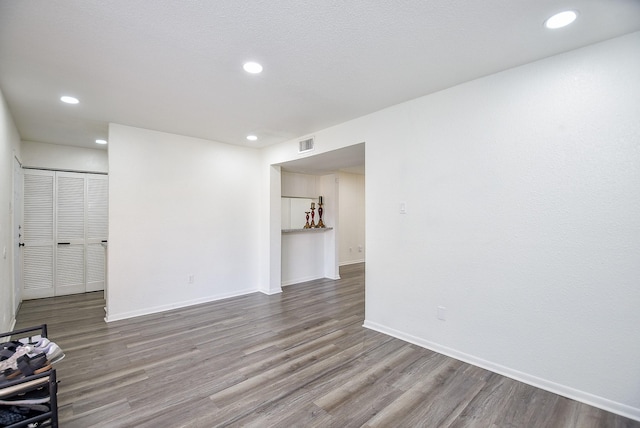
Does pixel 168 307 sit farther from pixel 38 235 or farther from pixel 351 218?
pixel 351 218

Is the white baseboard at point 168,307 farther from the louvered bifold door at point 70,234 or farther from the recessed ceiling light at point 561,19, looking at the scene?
the recessed ceiling light at point 561,19

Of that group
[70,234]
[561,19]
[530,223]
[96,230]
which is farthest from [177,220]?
[561,19]

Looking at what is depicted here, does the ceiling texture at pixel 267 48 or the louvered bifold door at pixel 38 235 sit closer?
the ceiling texture at pixel 267 48

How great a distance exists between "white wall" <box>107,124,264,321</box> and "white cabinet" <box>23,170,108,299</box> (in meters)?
2.01

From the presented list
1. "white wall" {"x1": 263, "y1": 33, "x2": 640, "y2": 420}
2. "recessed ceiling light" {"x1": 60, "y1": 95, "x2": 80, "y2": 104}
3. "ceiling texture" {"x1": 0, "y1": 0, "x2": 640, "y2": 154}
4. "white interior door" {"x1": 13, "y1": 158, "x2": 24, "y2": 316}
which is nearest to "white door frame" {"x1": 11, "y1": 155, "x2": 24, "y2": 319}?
"white interior door" {"x1": 13, "y1": 158, "x2": 24, "y2": 316}

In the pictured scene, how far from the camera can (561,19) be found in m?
1.84

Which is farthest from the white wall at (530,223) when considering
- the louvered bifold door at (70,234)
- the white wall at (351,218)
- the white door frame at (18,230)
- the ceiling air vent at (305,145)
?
the louvered bifold door at (70,234)

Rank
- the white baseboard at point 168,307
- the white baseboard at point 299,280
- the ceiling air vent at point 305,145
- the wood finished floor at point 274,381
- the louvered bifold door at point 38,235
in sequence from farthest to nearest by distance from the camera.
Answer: the white baseboard at point 299,280 < the louvered bifold door at point 38,235 < the ceiling air vent at point 305,145 < the white baseboard at point 168,307 < the wood finished floor at point 274,381

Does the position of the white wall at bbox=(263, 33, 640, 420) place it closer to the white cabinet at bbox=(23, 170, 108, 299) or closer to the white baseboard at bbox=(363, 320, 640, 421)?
the white baseboard at bbox=(363, 320, 640, 421)

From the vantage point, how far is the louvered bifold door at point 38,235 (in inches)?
187

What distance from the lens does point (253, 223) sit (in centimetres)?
529

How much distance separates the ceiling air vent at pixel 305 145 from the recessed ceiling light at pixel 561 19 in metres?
2.93

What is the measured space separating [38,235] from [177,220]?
2.58 metres

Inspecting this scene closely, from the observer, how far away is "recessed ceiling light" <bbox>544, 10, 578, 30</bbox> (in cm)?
179
